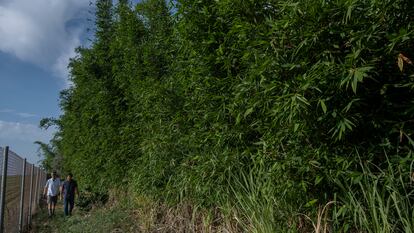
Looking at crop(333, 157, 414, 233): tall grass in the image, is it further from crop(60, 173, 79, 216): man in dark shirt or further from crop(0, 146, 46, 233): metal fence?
crop(60, 173, 79, 216): man in dark shirt

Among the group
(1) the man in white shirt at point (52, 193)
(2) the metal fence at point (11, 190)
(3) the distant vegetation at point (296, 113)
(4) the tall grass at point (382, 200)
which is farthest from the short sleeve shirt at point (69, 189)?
(4) the tall grass at point (382, 200)

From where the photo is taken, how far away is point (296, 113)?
152 inches

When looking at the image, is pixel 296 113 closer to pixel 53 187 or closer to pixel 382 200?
pixel 382 200

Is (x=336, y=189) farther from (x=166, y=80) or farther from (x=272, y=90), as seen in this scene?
(x=166, y=80)

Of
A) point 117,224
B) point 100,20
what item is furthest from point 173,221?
point 100,20

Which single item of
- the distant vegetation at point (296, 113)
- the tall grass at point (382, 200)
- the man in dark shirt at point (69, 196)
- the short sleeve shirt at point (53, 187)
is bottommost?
the tall grass at point (382, 200)

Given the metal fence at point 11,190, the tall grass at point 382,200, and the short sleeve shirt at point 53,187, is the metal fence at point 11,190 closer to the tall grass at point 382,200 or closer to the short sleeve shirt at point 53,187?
the tall grass at point 382,200

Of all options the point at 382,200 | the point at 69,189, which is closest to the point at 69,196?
the point at 69,189

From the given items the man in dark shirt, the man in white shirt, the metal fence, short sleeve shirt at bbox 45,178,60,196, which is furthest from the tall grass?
short sleeve shirt at bbox 45,178,60,196

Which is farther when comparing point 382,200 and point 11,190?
point 11,190

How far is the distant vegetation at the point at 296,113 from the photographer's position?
3621 millimetres

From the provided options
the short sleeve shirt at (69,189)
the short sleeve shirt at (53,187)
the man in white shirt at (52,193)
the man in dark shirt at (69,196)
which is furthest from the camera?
the short sleeve shirt at (53,187)

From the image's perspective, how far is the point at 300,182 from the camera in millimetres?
4230

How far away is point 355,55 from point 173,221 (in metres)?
5.38
